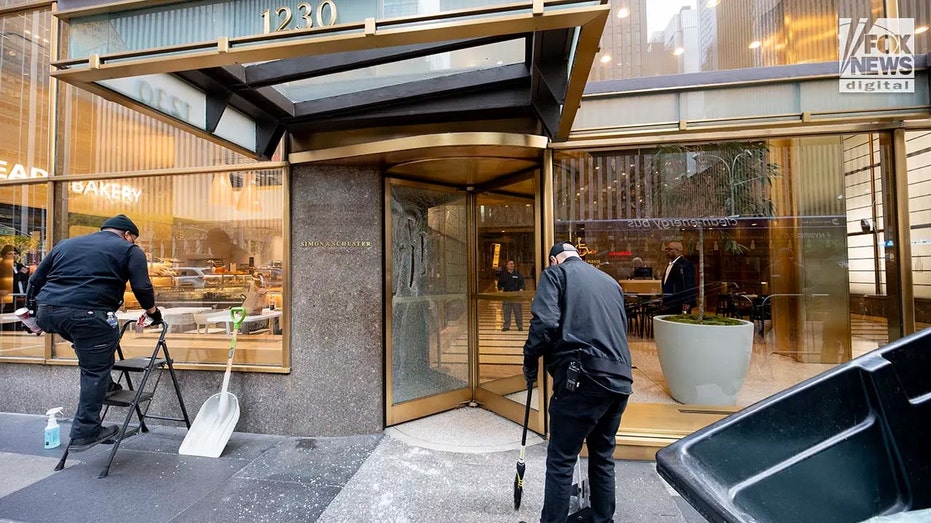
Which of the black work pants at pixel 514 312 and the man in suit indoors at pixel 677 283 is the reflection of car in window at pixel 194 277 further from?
the man in suit indoors at pixel 677 283

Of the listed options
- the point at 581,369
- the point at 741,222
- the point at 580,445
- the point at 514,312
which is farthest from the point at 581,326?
the point at 741,222

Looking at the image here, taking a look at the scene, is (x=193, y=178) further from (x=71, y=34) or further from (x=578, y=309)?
(x=578, y=309)

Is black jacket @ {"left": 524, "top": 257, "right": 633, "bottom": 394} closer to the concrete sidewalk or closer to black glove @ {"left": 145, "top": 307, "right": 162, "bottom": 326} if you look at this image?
the concrete sidewalk

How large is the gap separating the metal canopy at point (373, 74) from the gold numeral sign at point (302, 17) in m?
0.14

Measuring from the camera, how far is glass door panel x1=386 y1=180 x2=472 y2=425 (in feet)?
14.2

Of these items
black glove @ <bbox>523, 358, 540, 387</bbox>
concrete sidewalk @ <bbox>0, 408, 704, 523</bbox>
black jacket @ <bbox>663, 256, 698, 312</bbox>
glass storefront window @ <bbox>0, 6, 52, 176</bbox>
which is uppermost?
glass storefront window @ <bbox>0, 6, 52, 176</bbox>

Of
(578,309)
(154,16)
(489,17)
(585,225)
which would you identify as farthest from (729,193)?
(154,16)

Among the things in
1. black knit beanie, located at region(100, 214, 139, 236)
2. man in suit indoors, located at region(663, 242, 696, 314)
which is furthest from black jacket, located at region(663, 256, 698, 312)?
black knit beanie, located at region(100, 214, 139, 236)

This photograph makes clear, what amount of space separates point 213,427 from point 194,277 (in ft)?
5.65

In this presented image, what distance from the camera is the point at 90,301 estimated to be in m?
3.32

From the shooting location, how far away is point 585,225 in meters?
4.01

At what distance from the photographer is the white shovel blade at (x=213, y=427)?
11.9 feet

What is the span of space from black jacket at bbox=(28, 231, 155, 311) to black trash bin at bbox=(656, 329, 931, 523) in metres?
4.13

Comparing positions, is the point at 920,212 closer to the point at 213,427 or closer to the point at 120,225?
the point at 213,427
